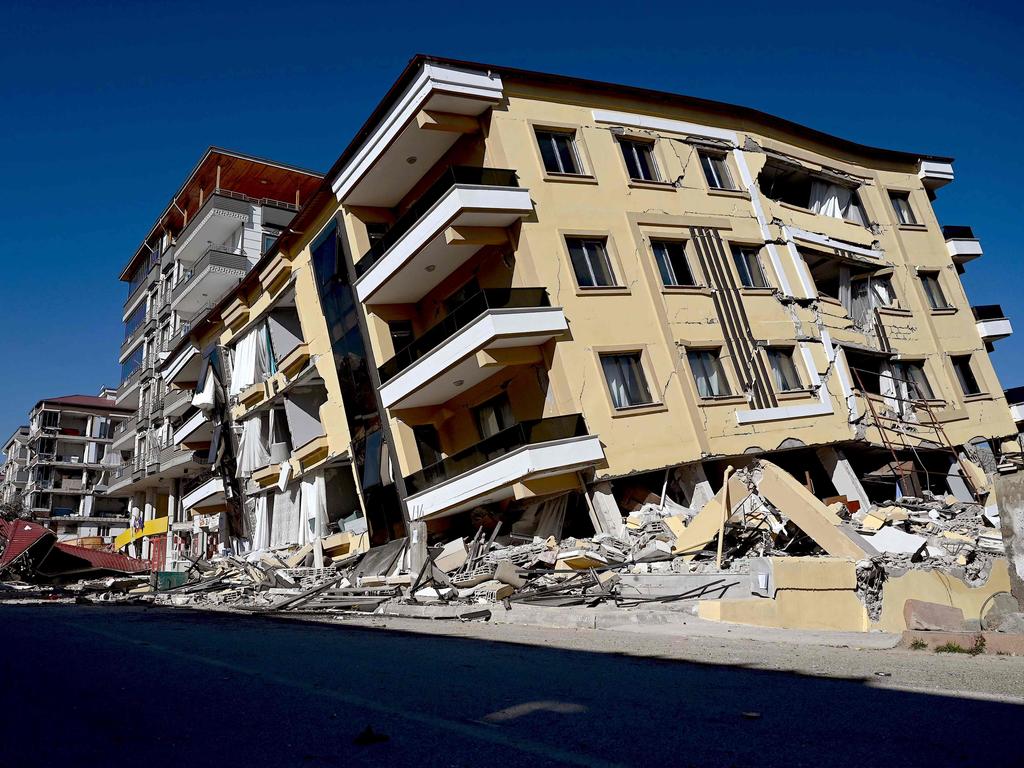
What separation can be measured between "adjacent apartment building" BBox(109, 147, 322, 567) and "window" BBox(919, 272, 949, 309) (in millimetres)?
27118

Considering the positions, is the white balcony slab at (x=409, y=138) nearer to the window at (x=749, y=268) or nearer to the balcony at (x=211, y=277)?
the window at (x=749, y=268)

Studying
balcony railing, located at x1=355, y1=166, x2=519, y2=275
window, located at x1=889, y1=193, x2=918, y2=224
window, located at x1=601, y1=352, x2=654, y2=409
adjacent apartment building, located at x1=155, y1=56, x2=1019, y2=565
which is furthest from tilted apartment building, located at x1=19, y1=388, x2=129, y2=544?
window, located at x1=889, y1=193, x2=918, y2=224

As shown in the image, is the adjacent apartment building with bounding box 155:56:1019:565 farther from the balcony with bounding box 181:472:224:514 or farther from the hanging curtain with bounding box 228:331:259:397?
the balcony with bounding box 181:472:224:514

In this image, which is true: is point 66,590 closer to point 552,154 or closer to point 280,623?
point 280,623

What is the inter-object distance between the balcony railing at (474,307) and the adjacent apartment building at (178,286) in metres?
17.6

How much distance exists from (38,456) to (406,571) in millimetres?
74821

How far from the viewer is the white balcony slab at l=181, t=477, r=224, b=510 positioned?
32625mm

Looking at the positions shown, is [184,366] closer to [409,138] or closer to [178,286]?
[178,286]

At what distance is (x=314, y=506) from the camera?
2544cm

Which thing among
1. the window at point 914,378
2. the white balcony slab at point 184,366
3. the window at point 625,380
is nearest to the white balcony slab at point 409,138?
the window at point 625,380

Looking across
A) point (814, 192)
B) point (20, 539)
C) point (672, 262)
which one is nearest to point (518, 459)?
point (672, 262)

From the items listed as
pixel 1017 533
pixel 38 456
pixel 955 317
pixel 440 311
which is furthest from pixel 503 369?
pixel 38 456

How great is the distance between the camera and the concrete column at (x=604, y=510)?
1633 centimetres

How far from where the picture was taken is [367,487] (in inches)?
856
